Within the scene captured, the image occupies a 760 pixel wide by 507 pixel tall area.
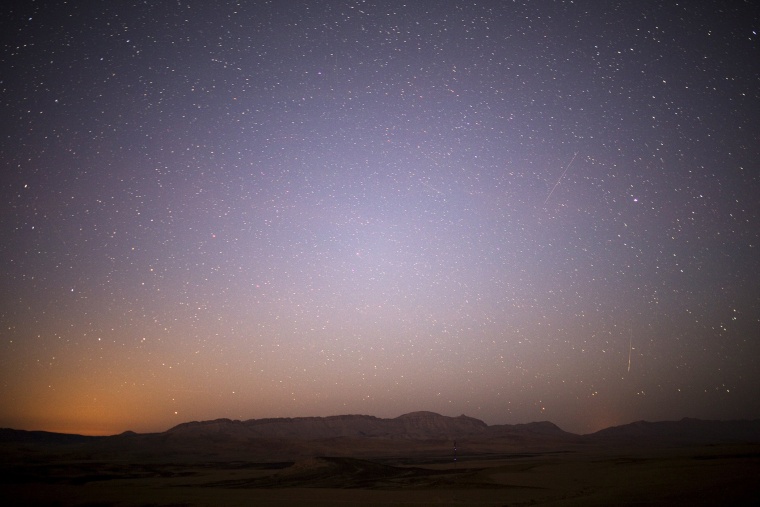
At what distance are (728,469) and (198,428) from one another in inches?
7014

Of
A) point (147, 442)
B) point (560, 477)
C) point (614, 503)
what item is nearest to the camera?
point (614, 503)

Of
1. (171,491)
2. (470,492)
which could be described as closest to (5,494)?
(171,491)

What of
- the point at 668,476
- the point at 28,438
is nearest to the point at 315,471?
the point at 668,476

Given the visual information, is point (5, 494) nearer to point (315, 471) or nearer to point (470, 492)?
point (315, 471)

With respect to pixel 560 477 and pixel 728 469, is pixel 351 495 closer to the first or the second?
pixel 560 477

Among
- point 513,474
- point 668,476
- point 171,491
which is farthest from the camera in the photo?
point 513,474

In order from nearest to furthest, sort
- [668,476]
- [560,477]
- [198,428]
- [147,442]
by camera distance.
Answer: [668,476], [560,477], [147,442], [198,428]

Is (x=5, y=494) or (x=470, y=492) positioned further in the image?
(x=5, y=494)

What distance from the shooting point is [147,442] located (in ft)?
485

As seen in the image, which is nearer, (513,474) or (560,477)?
(560,477)

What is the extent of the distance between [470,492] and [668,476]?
15.3m

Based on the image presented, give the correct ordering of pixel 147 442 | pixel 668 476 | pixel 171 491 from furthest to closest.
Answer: pixel 147 442, pixel 171 491, pixel 668 476

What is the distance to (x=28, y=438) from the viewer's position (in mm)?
192250

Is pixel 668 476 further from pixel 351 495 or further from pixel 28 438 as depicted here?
pixel 28 438
